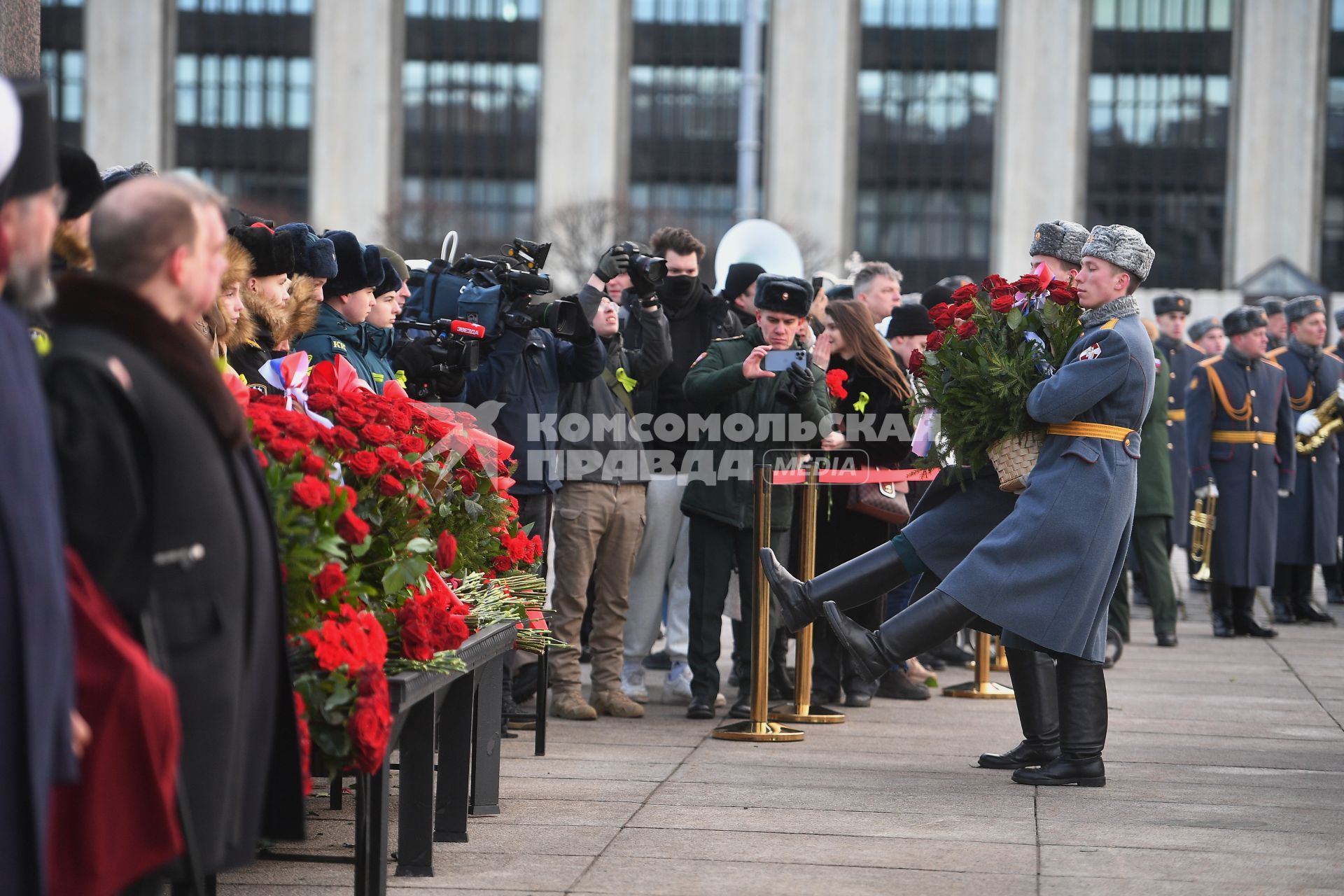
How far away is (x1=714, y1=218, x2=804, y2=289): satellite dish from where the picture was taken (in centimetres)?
1098

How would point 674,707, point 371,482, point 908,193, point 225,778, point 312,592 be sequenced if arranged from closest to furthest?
point 225,778 < point 312,592 < point 371,482 < point 674,707 < point 908,193

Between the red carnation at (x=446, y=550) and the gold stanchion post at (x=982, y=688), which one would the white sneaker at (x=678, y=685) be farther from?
the red carnation at (x=446, y=550)

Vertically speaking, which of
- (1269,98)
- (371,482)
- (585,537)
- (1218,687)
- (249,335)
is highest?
(1269,98)

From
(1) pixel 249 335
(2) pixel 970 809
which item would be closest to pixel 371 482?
(1) pixel 249 335

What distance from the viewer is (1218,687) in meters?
9.84

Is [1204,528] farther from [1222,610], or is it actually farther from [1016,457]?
[1016,457]

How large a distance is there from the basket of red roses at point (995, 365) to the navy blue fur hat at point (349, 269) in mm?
2279

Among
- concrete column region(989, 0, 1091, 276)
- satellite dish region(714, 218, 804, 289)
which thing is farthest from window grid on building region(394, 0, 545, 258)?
satellite dish region(714, 218, 804, 289)

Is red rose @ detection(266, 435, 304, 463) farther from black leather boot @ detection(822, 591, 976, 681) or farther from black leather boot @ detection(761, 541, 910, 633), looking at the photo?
black leather boot @ detection(761, 541, 910, 633)

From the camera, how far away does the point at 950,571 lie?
7.09 meters

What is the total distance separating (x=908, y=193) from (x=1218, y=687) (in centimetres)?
5268

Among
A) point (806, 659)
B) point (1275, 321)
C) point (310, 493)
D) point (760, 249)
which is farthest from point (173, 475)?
point (1275, 321)

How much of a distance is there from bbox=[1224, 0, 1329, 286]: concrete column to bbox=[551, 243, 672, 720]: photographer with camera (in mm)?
52169

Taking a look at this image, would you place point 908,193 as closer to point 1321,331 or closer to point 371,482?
point 1321,331
